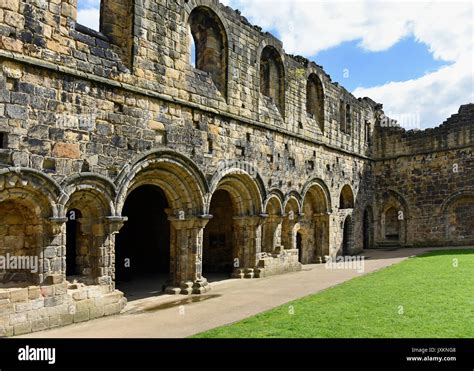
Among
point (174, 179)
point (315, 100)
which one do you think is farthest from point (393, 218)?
point (174, 179)

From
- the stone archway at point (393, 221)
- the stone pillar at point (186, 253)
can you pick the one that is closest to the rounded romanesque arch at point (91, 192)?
the stone pillar at point (186, 253)

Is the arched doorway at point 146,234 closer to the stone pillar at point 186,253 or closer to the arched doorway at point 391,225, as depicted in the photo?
the stone pillar at point 186,253

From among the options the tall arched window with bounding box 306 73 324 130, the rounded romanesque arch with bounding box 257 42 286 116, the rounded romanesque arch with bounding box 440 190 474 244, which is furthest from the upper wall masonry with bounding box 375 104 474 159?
the rounded romanesque arch with bounding box 257 42 286 116

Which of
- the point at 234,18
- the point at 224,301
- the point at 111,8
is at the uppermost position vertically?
the point at 234,18

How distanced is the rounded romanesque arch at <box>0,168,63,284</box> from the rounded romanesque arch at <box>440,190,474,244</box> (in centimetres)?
2004

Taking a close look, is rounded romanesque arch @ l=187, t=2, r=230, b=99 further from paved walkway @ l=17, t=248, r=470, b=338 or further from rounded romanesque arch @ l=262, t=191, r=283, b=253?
paved walkway @ l=17, t=248, r=470, b=338

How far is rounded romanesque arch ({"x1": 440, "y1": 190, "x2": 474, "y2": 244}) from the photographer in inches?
854

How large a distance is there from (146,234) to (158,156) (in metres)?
Result: 6.69

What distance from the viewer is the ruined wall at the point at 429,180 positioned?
2195 centimetres

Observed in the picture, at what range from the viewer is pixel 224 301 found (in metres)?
9.95

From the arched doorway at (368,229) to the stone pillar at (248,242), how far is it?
11.5 metres
